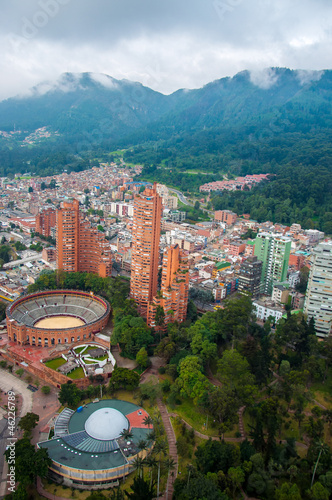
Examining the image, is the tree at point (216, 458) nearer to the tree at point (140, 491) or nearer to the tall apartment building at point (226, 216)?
the tree at point (140, 491)

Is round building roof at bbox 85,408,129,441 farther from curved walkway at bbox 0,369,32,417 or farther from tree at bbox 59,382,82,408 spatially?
curved walkway at bbox 0,369,32,417

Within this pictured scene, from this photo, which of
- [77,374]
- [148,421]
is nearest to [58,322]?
[77,374]

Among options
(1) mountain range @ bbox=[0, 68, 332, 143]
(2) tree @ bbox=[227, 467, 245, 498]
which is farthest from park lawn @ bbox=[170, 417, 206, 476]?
(1) mountain range @ bbox=[0, 68, 332, 143]

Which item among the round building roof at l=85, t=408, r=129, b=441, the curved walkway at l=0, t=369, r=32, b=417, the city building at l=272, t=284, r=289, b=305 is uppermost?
the city building at l=272, t=284, r=289, b=305

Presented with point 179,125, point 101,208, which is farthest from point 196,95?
point 101,208

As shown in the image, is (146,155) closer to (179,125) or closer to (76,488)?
(179,125)

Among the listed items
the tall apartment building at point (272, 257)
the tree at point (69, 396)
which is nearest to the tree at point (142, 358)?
the tree at point (69, 396)

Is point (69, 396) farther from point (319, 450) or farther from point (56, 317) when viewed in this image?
point (319, 450)
